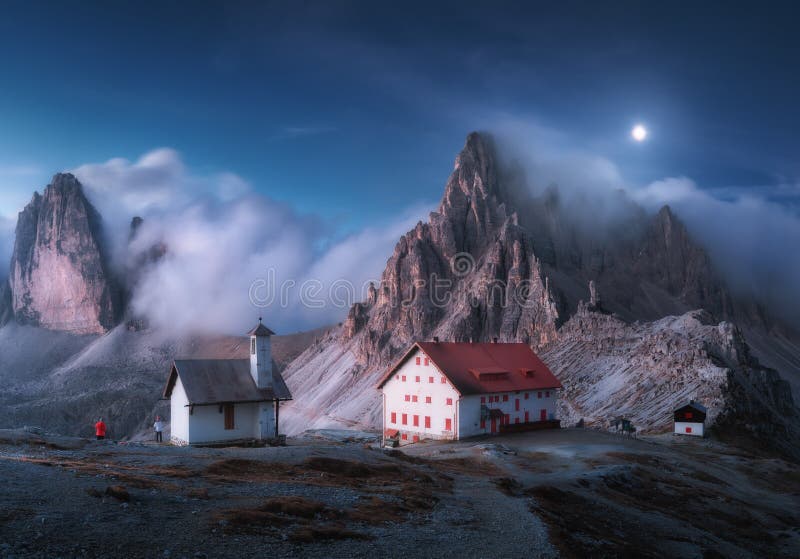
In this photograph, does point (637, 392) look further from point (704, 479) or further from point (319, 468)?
point (319, 468)

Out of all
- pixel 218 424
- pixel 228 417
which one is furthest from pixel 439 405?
pixel 218 424

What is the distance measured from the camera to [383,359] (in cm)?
14988

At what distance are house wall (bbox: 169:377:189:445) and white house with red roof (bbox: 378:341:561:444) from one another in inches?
767

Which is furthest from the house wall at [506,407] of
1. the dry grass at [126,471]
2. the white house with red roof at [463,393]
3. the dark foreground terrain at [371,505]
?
the dry grass at [126,471]

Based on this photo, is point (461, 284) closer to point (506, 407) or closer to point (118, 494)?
point (506, 407)

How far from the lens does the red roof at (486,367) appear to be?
186 feet

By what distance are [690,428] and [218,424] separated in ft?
153

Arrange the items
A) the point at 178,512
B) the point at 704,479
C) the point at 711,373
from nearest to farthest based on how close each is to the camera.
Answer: the point at 178,512 < the point at 704,479 < the point at 711,373

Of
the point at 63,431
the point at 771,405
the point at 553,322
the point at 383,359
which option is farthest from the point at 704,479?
the point at 63,431

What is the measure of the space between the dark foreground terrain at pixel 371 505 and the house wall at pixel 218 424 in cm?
1291

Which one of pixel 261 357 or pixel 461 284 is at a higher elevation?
pixel 461 284

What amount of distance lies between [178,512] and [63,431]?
528ft

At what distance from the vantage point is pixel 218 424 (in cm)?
4891

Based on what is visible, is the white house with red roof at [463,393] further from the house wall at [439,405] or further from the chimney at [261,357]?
the chimney at [261,357]
